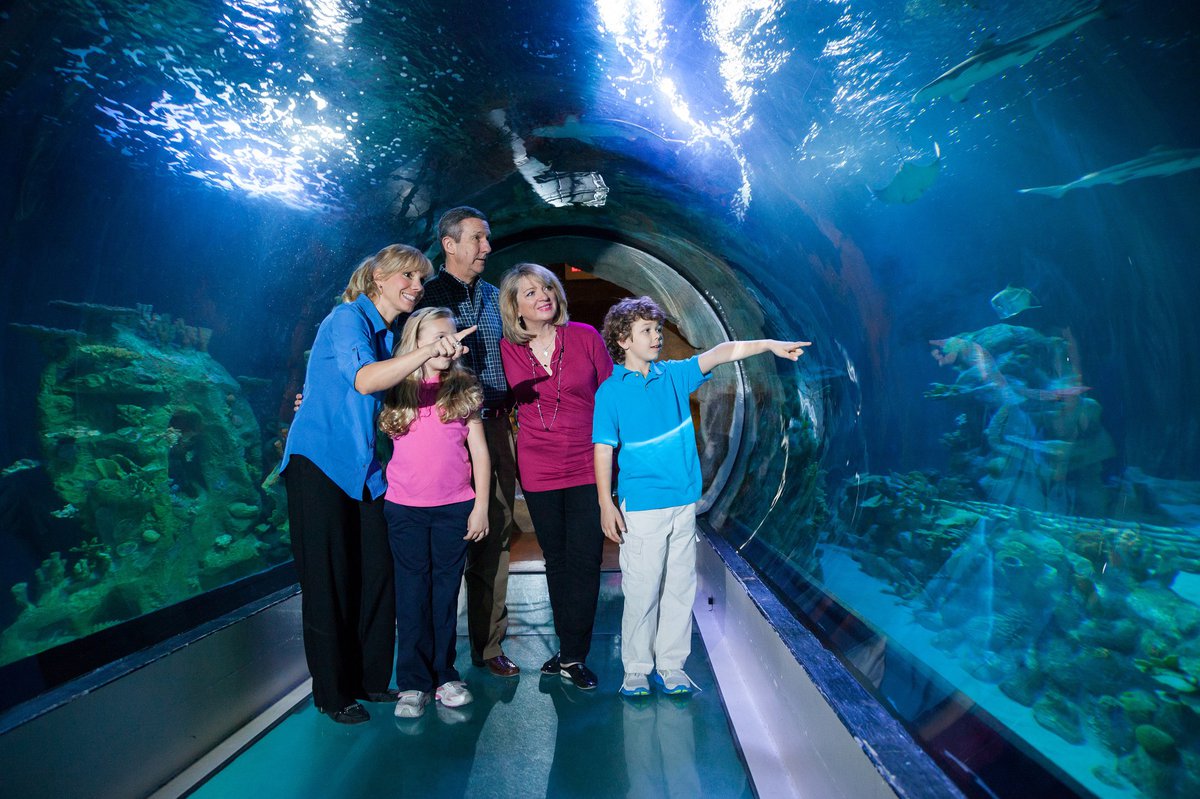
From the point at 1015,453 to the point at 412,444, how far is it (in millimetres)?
2382

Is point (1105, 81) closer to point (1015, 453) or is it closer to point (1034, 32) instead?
point (1034, 32)

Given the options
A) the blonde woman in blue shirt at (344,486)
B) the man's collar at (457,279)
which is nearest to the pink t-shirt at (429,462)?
the blonde woman in blue shirt at (344,486)

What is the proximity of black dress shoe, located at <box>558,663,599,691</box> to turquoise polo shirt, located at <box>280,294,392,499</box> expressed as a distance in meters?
1.39

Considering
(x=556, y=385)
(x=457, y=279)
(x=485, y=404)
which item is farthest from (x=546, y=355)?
(x=457, y=279)

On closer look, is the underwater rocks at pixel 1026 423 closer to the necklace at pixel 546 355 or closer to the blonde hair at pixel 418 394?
the necklace at pixel 546 355

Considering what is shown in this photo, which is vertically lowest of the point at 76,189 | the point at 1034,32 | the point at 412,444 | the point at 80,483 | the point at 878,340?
the point at 80,483

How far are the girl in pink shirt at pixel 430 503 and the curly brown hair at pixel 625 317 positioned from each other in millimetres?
713

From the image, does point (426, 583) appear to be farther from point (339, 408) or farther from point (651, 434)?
point (651, 434)

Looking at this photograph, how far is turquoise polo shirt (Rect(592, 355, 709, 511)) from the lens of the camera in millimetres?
3162

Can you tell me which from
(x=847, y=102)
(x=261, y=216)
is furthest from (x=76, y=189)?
(x=847, y=102)

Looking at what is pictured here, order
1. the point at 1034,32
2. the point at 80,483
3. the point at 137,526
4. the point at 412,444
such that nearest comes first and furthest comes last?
the point at 1034,32, the point at 412,444, the point at 80,483, the point at 137,526

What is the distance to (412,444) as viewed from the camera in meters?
3.04

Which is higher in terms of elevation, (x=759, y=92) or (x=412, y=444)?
(x=759, y=92)

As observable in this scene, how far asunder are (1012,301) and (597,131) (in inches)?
107
